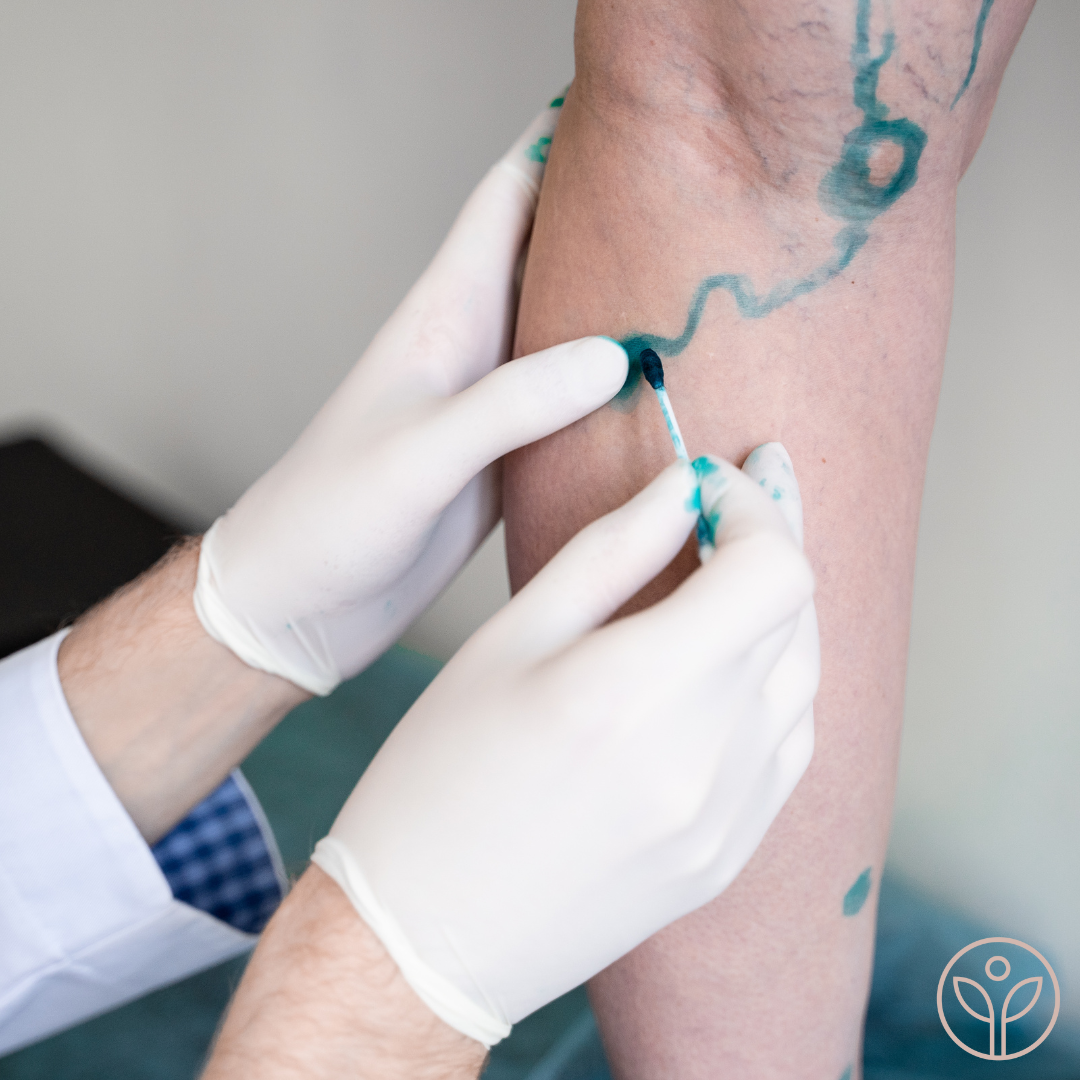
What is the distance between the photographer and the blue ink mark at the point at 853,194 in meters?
0.57

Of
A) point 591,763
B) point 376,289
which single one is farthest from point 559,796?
point 376,289

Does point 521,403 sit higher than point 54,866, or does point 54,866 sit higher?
point 521,403

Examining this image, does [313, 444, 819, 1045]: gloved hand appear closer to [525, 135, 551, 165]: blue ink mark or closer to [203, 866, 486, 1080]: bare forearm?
[203, 866, 486, 1080]: bare forearm

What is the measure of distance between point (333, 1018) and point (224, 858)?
0.63m

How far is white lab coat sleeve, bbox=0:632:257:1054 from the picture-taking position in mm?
911

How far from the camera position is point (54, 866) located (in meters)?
0.92

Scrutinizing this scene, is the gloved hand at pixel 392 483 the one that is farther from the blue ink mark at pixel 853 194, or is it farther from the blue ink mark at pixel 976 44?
the blue ink mark at pixel 976 44

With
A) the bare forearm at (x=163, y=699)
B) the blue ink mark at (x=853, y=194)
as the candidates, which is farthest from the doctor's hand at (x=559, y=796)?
the bare forearm at (x=163, y=699)

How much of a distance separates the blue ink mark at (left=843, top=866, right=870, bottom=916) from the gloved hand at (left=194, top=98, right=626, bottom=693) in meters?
0.47

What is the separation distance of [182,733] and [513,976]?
0.51 metres

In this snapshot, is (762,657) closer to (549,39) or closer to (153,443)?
(549,39)

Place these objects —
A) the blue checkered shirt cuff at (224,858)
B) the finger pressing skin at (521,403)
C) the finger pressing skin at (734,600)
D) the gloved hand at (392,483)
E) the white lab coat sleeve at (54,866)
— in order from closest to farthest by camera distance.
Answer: the finger pressing skin at (734,600) < the finger pressing skin at (521,403) < the gloved hand at (392,483) < the white lab coat sleeve at (54,866) < the blue checkered shirt cuff at (224,858)

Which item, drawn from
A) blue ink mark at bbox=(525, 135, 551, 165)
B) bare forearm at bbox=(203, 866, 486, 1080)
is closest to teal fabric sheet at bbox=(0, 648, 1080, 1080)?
bare forearm at bbox=(203, 866, 486, 1080)

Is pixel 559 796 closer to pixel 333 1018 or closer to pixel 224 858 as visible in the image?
pixel 333 1018
